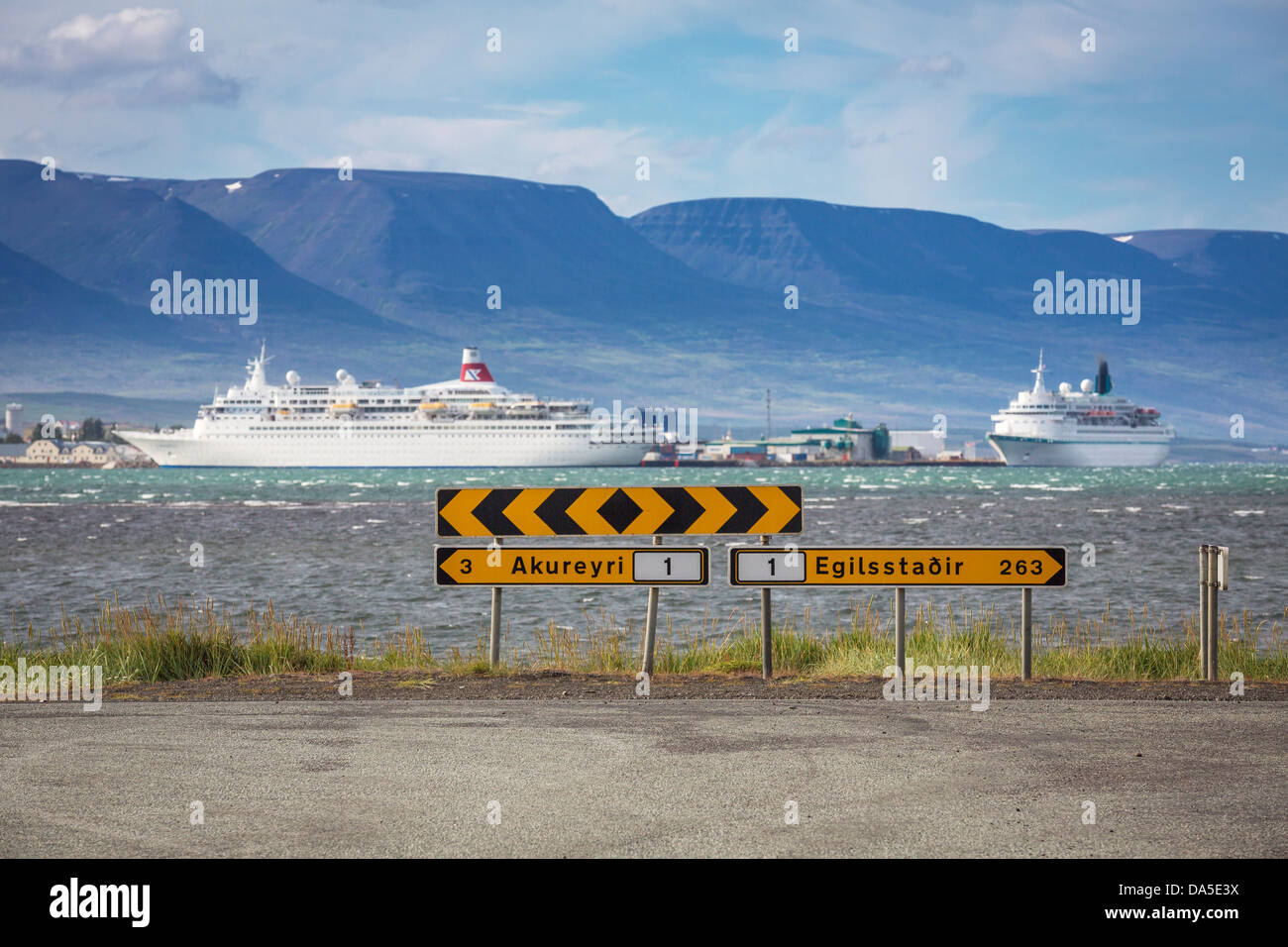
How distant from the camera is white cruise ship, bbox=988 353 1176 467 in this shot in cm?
17625

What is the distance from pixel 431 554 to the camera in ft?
132

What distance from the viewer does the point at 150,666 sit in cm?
1266

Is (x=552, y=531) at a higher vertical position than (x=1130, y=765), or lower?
higher

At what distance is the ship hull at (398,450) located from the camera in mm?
149250

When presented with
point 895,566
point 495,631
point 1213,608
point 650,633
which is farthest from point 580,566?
point 1213,608

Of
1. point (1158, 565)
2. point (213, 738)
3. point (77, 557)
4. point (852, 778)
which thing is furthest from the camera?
point (77, 557)

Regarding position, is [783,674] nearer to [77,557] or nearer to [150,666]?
[150,666]

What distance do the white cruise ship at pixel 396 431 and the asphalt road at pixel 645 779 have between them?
457 ft

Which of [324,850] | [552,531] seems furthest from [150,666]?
[324,850]

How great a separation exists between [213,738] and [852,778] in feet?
12.7

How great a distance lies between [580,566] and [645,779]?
4.37 metres

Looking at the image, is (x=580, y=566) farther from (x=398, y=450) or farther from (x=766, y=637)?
(x=398, y=450)

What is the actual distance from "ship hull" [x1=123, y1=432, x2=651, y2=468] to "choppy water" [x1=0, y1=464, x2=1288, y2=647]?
61.5 metres

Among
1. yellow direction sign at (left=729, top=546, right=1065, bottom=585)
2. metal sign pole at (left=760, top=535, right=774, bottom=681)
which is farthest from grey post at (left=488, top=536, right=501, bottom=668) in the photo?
metal sign pole at (left=760, top=535, right=774, bottom=681)
